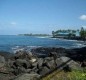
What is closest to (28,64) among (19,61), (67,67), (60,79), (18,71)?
(19,61)

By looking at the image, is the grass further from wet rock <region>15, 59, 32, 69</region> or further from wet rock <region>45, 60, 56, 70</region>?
wet rock <region>15, 59, 32, 69</region>

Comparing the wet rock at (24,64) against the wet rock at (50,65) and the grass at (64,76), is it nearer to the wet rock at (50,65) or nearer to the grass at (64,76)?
the wet rock at (50,65)

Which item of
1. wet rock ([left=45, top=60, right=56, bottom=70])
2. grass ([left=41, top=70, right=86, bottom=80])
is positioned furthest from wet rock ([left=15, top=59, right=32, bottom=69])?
grass ([left=41, top=70, right=86, bottom=80])

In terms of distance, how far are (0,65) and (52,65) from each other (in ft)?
16.6

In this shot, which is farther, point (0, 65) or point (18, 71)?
point (0, 65)

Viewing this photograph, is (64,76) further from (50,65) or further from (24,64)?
(24,64)

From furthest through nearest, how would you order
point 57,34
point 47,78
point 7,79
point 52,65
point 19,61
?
1. point 57,34
2. point 19,61
3. point 52,65
4. point 7,79
5. point 47,78

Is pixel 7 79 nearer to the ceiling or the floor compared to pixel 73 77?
nearer to the floor

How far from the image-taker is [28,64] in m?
20.3

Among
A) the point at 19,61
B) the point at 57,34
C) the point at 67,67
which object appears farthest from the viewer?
the point at 57,34

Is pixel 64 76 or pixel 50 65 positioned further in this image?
pixel 50 65

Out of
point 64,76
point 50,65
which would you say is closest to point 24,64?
point 50,65

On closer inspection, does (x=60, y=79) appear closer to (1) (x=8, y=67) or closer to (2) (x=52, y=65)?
(2) (x=52, y=65)

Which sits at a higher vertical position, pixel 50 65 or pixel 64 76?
pixel 64 76
